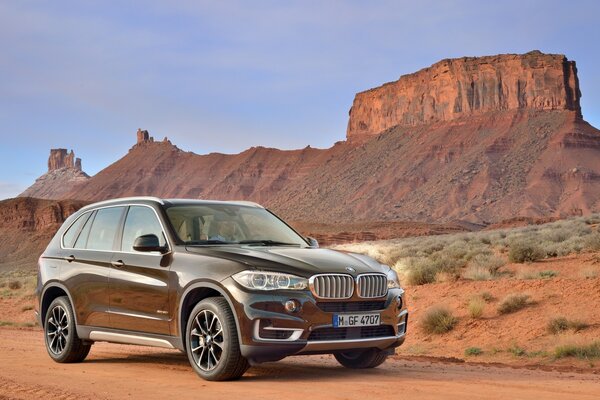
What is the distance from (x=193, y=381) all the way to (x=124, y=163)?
562 ft

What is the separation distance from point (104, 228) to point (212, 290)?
7.12ft

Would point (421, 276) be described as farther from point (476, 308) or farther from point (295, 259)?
point (295, 259)

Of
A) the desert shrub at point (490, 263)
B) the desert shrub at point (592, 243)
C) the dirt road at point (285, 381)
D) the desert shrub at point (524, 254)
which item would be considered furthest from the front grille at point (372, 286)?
the desert shrub at point (592, 243)

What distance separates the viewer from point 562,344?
12852 millimetres

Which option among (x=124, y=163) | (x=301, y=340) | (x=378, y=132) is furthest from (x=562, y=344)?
(x=124, y=163)

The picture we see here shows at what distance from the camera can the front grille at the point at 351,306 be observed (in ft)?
24.5

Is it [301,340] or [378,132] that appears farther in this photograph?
[378,132]

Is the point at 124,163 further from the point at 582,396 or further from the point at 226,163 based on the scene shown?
the point at 582,396

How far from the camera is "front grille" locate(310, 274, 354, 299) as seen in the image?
743 centimetres

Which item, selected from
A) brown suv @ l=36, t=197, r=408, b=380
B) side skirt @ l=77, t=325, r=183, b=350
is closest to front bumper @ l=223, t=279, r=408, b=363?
brown suv @ l=36, t=197, r=408, b=380

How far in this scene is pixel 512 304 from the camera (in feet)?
50.1

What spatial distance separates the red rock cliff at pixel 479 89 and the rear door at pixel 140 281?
345 ft

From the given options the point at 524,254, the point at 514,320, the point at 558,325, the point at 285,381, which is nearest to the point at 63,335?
the point at 285,381

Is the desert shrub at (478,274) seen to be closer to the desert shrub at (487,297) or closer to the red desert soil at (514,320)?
the red desert soil at (514,320)
